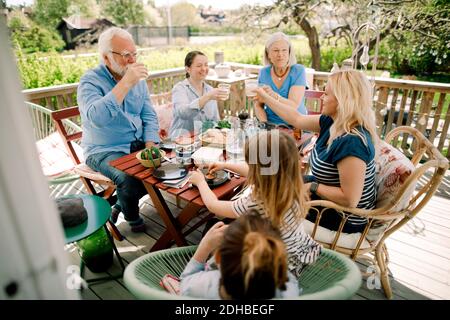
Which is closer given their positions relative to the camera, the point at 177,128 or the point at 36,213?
the point at 36,213

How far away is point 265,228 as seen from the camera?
99 centimetres

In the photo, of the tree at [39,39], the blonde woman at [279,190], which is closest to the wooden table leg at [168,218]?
the blonde woman at [279,190]

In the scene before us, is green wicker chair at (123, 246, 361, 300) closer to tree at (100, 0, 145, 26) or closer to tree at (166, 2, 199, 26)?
tree at (100, 0, 145, 26)

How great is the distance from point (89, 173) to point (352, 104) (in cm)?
197

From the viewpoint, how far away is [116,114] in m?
2.20

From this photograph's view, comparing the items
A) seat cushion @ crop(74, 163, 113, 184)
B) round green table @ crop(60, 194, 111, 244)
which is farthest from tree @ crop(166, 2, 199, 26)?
round green table @ crop(60, 194, 111, 244)

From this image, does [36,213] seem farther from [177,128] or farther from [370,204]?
[177,128]

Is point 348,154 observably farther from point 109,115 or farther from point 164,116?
point 164,116

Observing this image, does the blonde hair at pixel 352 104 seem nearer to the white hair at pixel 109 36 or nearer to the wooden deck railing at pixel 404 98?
the white hair at pixel 109 36

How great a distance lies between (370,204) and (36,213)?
1.62 m

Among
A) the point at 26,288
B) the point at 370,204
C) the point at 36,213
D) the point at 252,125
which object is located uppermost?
the point at 36,213

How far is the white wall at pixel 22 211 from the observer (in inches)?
18.1

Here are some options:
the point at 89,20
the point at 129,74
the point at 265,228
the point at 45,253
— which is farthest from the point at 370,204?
the point at 89,20

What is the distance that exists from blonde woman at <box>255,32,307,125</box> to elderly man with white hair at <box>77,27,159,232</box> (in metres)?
1.08
